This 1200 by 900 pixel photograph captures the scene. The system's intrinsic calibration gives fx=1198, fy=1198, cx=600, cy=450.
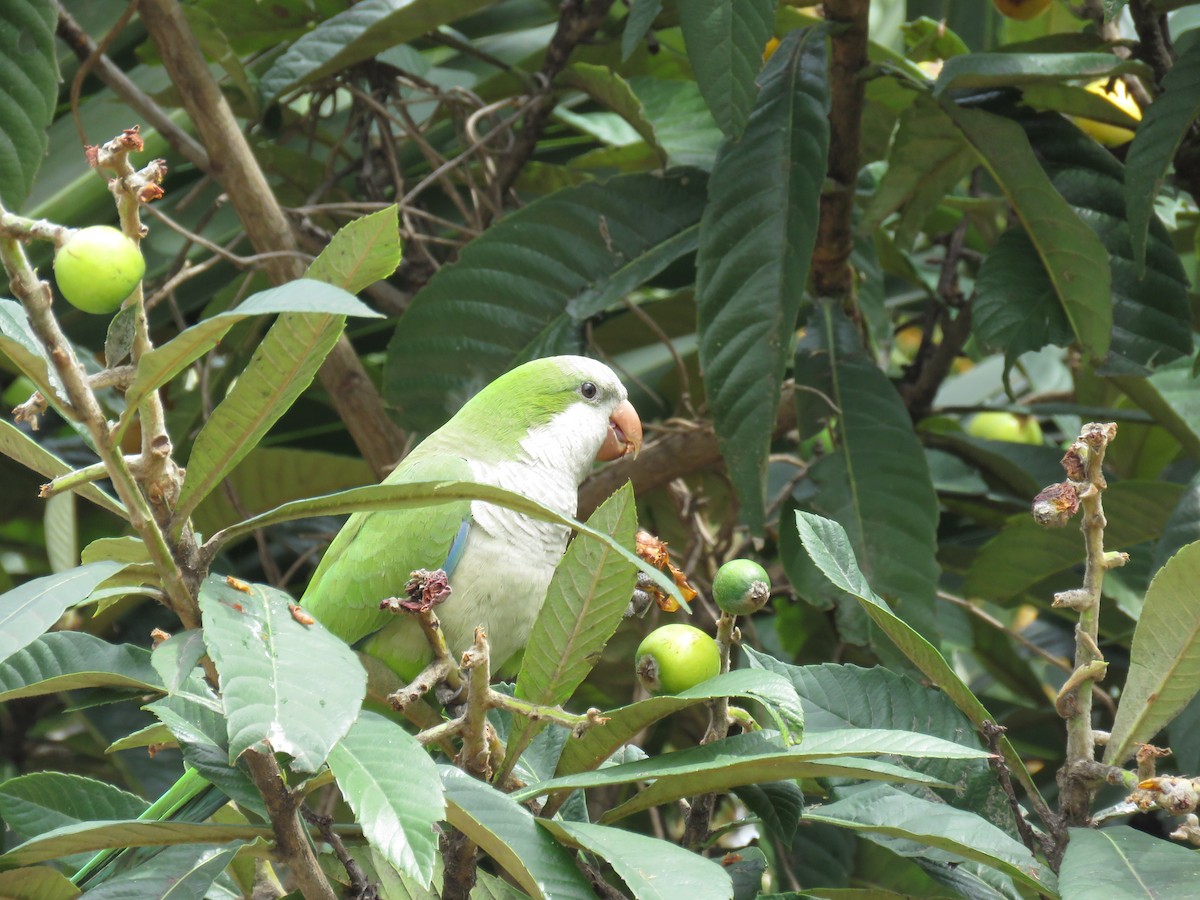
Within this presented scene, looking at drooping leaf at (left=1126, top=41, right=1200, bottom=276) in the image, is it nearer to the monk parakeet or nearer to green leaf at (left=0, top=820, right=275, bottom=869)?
the monk parakeet

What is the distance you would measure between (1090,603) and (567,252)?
3.45 ft

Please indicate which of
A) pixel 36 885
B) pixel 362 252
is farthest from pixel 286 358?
pixel 36 885

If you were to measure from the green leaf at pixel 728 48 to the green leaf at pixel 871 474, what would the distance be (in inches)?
18.9

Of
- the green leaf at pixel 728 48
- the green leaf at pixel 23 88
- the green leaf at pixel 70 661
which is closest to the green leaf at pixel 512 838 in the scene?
the green leaf at pixel 70 661

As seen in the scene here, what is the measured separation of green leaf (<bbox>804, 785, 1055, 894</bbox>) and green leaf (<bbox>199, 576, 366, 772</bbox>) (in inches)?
17.4

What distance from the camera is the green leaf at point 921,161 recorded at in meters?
1.72

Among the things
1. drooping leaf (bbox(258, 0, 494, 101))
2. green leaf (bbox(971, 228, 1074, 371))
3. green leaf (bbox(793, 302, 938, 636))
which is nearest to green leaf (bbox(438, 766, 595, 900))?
green leaf (bbox(793, 302, 938, 636))

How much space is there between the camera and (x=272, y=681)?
0.73 metres

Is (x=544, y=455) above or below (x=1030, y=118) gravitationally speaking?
below

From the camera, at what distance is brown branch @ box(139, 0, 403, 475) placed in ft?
5.67

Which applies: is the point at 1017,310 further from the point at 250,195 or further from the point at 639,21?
the point at 250,195

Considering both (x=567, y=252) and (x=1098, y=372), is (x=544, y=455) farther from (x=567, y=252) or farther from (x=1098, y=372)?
(x=1098, y=372)

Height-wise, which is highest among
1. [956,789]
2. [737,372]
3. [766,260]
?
[766,260]

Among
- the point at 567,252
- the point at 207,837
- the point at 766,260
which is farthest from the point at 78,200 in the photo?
the point at 207,837
